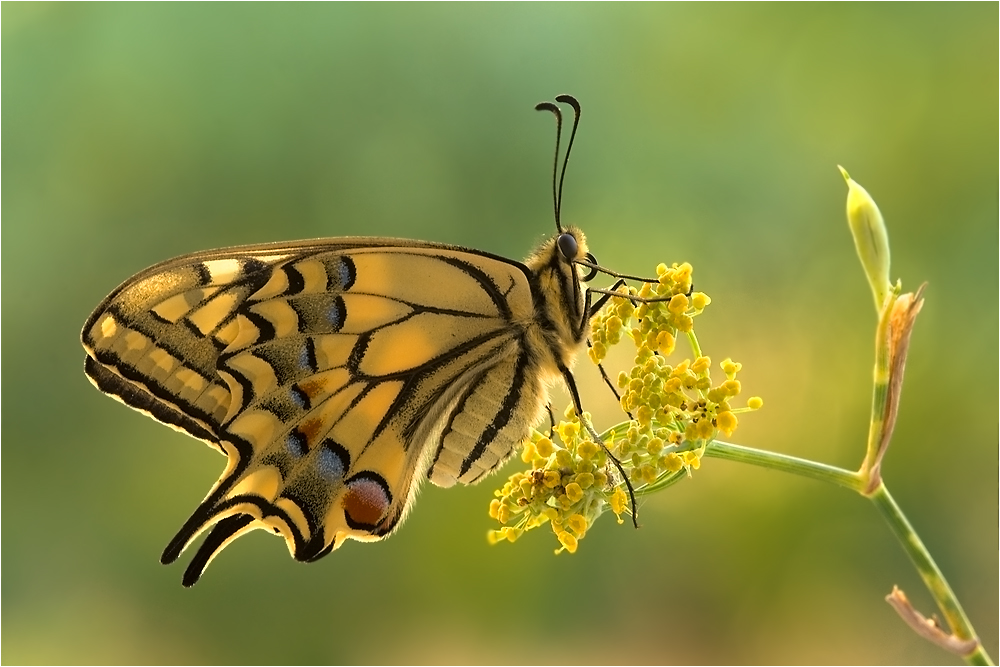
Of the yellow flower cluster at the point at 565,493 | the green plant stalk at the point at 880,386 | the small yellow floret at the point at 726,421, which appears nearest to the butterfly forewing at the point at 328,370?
the yellow flower cluster at the point at 565,493

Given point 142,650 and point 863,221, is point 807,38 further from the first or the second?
point 142,650

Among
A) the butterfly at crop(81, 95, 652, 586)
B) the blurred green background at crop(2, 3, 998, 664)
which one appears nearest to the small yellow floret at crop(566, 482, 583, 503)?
the butterfly at crop(81, 95, 652, 586)

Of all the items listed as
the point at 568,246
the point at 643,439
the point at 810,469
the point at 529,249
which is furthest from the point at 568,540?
the point at 529,249

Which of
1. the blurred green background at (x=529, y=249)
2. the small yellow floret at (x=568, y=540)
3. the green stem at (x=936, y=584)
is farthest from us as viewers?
the blurred green background at (x=529, y=249)

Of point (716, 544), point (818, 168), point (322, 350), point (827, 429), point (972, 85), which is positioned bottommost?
point (716, 544)

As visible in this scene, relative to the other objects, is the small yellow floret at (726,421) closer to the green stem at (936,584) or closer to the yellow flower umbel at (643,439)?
the yellow flower umbel at (643,439)

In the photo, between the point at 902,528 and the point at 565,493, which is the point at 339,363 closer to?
the point at 565,493

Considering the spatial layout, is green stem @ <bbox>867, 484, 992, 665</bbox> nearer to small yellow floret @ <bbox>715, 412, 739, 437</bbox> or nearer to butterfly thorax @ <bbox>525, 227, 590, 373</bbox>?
small yellow floret @ <bbox>715, 412, 739, 437</bbox>

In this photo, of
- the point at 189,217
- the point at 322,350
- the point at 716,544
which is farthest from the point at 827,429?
the point at 189,217
